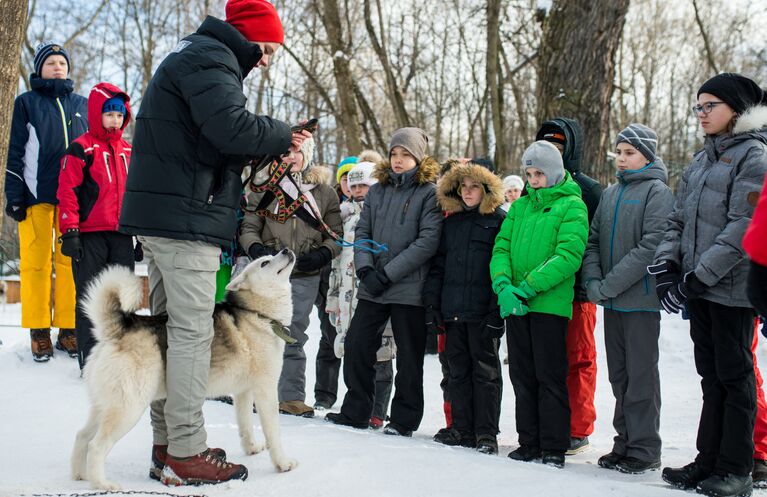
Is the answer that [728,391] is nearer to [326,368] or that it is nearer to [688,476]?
[688,476]

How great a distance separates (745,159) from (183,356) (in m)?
3.19

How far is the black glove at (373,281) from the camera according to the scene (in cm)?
493

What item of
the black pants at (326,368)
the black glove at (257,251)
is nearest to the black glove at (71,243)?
the black glove at (257,251)

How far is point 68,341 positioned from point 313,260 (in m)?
2.75

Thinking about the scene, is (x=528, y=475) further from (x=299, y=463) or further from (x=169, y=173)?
(x=169, y=173)

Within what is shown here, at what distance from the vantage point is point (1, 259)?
20.7 feet

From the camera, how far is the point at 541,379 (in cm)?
434

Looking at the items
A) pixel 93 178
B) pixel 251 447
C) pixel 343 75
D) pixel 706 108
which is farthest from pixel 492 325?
pixel 343 75

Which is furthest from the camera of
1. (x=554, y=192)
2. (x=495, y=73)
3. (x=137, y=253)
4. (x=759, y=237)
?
(x=495, y=73)

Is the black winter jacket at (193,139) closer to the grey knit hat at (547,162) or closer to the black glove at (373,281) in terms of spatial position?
the black glove at (373,281)

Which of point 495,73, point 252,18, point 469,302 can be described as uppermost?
point 495,73

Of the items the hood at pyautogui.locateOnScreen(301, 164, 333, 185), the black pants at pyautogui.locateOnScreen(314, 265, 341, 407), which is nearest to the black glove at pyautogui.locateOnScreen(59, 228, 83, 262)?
the hood at pyautogui.locateOnScreen(301, 164, 333, 185)

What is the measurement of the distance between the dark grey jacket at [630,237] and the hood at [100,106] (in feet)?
13.2

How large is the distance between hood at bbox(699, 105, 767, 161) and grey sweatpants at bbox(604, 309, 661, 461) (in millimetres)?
1196
